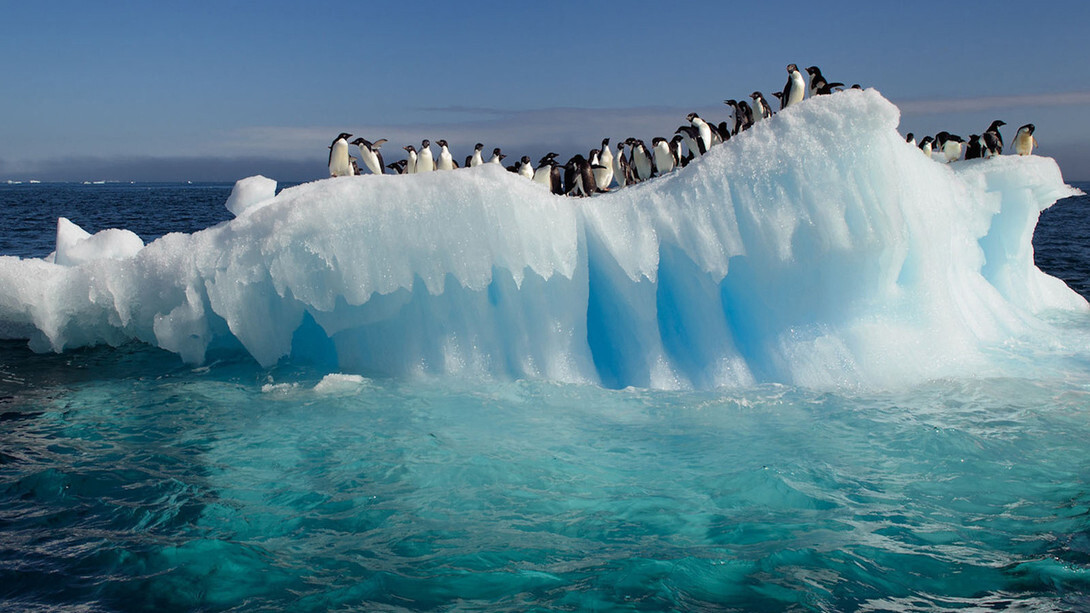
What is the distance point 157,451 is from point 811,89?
13.6 m

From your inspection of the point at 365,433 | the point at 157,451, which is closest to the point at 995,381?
the point at 365,433

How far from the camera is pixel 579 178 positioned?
14.4 metres

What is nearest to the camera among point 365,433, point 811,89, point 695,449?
point 695,449

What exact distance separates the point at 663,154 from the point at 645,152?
564 millimetres

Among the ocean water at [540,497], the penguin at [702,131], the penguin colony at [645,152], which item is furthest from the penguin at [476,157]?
the ocean water at [540,497]

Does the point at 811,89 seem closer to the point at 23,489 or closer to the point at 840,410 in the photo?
the point at 840,410

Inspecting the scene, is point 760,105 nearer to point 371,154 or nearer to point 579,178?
point 579,178

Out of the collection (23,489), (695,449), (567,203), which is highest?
(567,203)

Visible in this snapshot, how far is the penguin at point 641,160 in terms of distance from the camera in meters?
15.6

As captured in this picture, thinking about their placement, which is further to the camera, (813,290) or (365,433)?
(813,290)

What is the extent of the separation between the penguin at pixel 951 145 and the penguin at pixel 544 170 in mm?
8069

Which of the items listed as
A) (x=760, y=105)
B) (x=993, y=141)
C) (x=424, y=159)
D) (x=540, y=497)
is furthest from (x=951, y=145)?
(x=540, y=497)

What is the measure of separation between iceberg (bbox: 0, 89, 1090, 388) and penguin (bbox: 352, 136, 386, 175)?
8457 millimetres

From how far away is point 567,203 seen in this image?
7.05 metres
